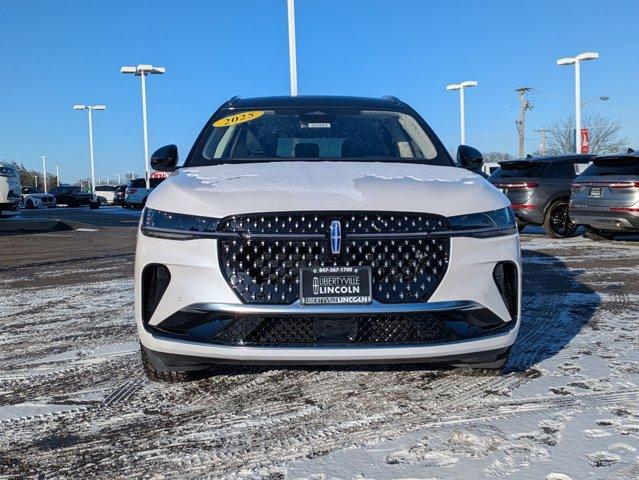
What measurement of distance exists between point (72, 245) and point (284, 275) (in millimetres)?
10279

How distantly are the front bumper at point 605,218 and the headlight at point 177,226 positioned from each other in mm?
8496

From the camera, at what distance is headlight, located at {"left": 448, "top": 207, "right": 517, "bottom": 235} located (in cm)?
292

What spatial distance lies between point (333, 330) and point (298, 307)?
0.64ft

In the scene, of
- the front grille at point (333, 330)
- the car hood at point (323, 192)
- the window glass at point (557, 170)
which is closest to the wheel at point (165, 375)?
the front grille at point (333, 330)

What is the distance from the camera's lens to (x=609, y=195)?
994 centimetres

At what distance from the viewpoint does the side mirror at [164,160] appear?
4480 millimetres

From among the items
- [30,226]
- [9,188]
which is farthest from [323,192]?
[9,188]

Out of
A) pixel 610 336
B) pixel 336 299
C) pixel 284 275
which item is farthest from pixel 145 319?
pixel 610 336

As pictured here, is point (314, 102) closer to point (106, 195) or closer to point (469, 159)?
point (469, 159)

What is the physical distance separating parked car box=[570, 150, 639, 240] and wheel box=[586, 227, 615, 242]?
1.97ft

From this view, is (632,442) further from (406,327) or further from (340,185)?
(340,185)

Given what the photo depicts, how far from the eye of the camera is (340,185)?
10.1 feet

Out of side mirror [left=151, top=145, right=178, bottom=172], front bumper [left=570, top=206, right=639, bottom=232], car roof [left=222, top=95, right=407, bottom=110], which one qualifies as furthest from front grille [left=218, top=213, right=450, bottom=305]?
front bumper [left=570, top=206, right=639, bottom=232]

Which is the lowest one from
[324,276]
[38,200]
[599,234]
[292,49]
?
[599,234]
